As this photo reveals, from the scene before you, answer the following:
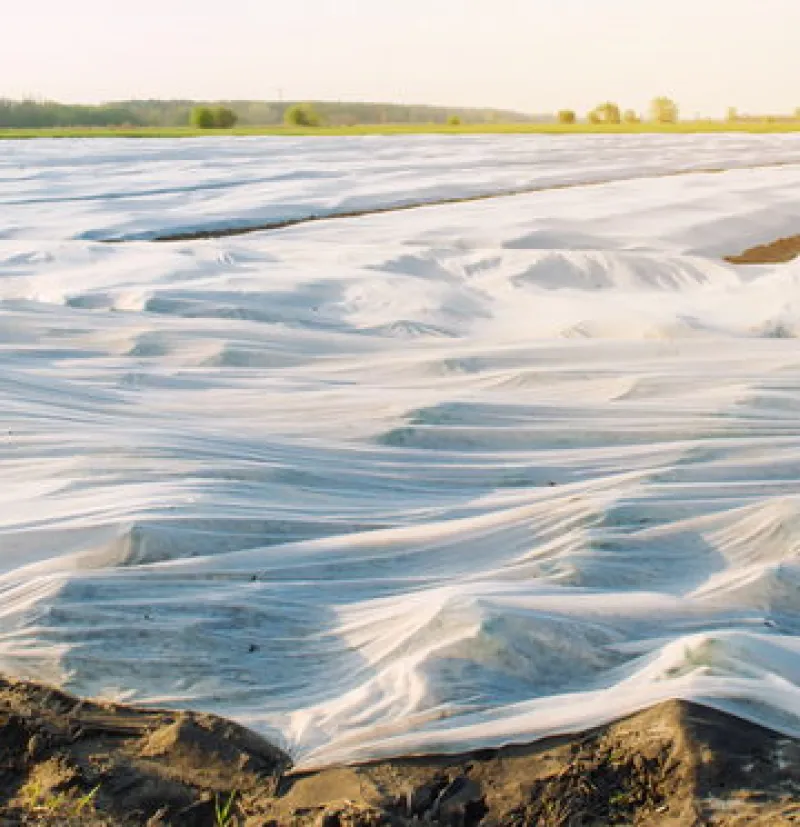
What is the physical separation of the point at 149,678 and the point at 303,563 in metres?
0.49

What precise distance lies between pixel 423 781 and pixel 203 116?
49355 mm

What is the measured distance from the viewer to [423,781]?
178 cm

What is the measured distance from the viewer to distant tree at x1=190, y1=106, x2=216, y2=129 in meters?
48.1

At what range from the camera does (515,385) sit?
3922 mm

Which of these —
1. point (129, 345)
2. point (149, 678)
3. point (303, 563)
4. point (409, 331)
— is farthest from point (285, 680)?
point (409, 331)

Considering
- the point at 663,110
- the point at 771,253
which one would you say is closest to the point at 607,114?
the point at 663,110

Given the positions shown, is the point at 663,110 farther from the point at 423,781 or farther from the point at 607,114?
the point at 423,781

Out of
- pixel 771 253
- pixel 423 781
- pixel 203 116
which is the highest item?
pixel 203 116

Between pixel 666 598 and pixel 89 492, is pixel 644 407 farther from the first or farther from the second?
pixel 89 492

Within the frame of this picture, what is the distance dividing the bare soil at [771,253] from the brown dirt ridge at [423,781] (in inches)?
324

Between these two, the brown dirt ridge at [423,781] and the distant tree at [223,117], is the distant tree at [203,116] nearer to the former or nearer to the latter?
the distant tree at [223,117]

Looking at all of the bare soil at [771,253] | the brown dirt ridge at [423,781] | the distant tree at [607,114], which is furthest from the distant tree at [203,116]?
the brown dirt ridge at [423,781]

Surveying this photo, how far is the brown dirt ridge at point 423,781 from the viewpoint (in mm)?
1698

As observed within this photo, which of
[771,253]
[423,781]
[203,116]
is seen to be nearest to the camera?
[423,781]
